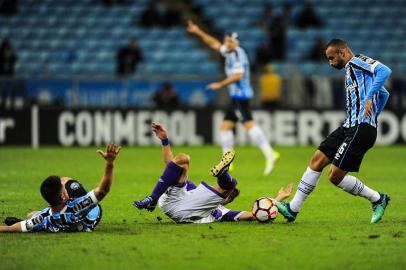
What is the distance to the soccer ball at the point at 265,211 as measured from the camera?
34.4 feet

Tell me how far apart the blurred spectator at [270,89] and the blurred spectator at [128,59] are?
417 centimetres

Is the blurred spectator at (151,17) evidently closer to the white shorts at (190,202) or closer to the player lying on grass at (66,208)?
the white shorts at (190,202)

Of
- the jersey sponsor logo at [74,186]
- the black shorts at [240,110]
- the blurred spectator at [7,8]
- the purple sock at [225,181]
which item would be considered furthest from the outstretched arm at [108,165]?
the blurred spectator at [7,8]

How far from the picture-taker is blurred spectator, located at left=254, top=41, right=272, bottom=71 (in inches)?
1088

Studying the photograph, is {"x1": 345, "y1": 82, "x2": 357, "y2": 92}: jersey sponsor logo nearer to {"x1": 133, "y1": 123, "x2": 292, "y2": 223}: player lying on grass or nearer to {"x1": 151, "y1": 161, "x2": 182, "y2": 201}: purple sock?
{"x1": 133, "y1": 123, "x2": 292, "y2": 223}: player lying on grass

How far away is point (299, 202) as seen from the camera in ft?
34.4

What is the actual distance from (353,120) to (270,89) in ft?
50.2

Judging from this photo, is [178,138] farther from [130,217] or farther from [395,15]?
[130,217]

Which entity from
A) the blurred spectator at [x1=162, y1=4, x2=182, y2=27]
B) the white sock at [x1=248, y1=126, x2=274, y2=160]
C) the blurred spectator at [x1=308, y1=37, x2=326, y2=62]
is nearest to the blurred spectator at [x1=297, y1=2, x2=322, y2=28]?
the blurred spectator at [x1=308, y1=37, x2=326, y2=62]

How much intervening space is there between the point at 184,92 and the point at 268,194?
12.3 meters

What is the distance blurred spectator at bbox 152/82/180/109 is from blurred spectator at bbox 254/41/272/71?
3.36 meters

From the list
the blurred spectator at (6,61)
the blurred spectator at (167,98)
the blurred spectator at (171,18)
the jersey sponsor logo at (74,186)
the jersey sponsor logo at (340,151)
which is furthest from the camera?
the blurred spectator at (171,18)

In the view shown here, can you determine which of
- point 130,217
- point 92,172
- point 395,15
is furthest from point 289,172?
point 395,15

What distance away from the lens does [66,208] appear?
9445mm
